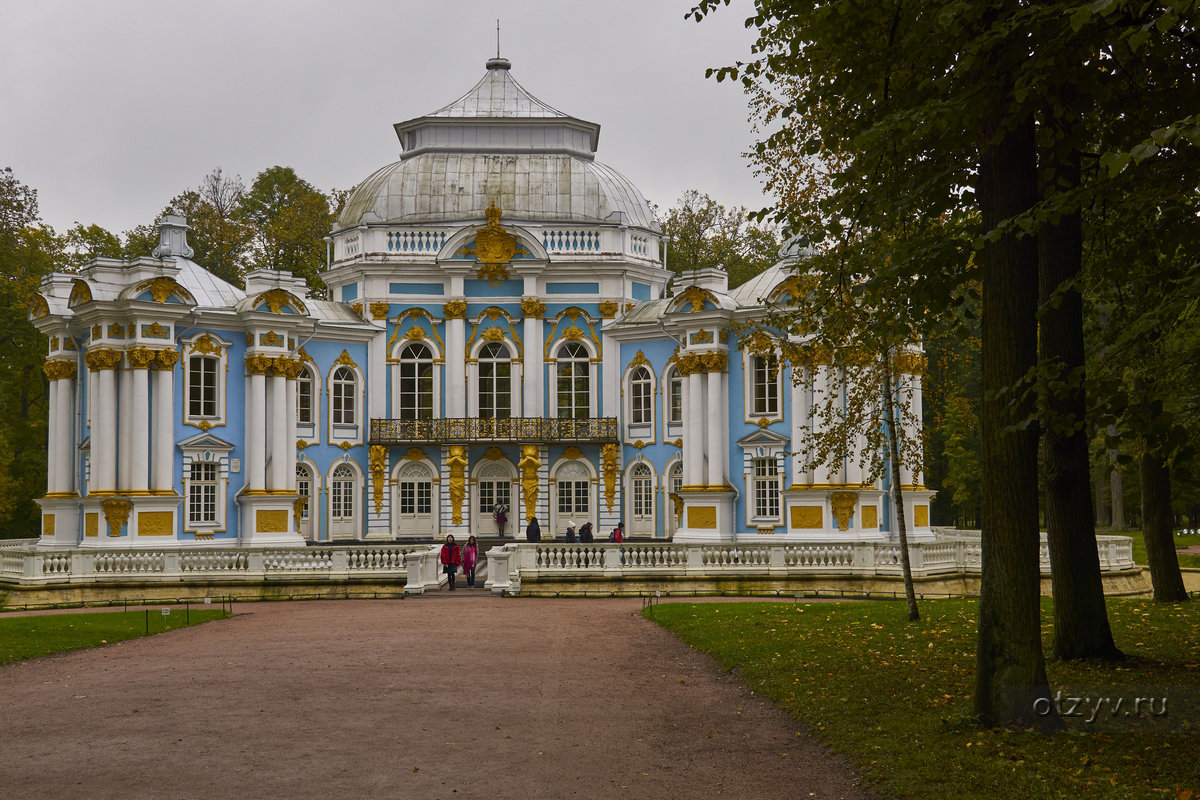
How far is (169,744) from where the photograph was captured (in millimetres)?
9430

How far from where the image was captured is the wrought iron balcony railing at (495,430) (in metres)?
34.5

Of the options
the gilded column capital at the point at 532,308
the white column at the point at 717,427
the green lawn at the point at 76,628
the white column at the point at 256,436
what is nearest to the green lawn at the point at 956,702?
the green lawn at the point at 76,628

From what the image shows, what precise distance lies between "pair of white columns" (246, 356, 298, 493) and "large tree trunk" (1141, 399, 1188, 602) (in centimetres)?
2106

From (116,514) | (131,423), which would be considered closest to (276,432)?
(131,423)

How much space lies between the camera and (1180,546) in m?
38.8

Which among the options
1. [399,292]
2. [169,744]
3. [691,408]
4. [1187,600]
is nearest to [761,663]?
[169,744]

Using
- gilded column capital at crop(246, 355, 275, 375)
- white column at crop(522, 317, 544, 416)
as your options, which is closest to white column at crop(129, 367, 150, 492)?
gilded column capital at crop(246, 355, 275, 375)

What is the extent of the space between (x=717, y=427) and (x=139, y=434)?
14.1 metres

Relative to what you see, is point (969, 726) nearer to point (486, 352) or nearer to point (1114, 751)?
point (1114, 751)

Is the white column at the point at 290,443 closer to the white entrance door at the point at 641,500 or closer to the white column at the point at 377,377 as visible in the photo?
the white column at the point at 377,377

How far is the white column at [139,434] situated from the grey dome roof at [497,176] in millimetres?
8864

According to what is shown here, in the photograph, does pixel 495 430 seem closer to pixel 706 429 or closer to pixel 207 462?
pixel 706 429

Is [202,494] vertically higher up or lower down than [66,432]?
lower down

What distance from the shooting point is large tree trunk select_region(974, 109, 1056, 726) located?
9008 mm
